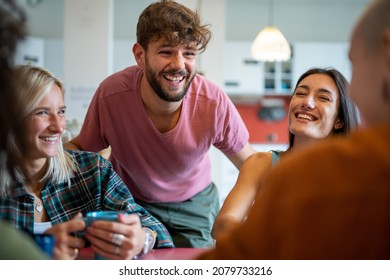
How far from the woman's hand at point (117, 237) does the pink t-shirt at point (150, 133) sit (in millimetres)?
653

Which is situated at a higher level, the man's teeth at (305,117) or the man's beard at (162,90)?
the man's beard at (162,90)

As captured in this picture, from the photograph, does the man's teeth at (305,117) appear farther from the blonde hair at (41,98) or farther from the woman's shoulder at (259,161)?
the blonde hair at (41,98)

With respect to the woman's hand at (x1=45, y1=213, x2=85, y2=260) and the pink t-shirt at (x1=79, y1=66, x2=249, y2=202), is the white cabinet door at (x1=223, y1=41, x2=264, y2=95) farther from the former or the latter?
the woman's hand at (x1=45, y1=213, x2=85, y2=260)

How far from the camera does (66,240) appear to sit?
0.86 metres

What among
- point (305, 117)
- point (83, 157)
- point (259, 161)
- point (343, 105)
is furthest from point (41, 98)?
point (343, 105)

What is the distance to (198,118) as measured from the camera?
5.51 feet

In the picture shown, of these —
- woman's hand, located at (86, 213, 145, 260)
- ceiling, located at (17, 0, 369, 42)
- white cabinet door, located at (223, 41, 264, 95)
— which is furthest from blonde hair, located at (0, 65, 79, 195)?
ceiling, located at (17, 0, 369, 42)

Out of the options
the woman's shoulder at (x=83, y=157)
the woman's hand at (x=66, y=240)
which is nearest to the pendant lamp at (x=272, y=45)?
the woman's shoulder at (x=83, y=157)

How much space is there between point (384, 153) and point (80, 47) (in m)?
3.12

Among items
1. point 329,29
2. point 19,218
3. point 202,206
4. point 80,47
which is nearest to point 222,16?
point 80,47

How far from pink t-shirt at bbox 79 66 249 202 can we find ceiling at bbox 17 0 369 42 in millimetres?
4162

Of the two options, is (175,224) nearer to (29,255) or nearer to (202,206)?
(202,206)

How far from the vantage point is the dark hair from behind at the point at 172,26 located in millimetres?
1545

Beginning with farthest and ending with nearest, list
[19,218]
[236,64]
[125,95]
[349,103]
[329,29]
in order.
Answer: [329,29], [236,64], [125,95], [349,103], [19,218]
